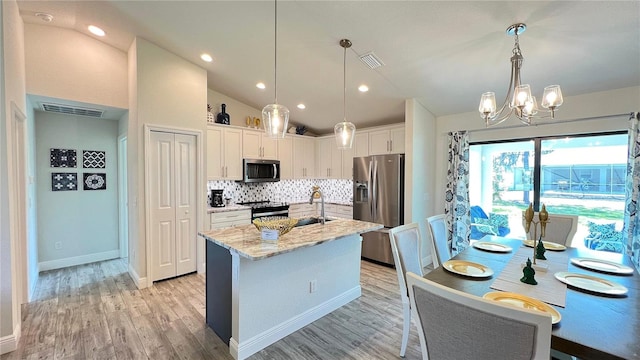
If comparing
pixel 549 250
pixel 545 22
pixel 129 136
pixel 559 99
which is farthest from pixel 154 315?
pixel 545 22

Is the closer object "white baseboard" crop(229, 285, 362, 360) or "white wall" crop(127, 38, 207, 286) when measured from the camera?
"white baseboard" crop(229, 285, 362, 360)

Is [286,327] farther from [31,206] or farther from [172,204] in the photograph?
[31,206]

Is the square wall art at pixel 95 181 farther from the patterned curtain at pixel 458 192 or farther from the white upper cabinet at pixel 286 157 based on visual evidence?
the patterned curtain at pixel 458 192

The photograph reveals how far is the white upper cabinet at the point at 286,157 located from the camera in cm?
532

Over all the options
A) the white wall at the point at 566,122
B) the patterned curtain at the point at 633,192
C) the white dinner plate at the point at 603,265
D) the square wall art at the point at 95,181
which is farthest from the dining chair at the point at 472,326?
the square wall art at the point at 95,181

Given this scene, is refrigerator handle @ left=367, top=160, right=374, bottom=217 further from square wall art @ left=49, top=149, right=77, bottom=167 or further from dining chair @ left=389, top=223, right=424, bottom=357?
square wall art @ left=49, top=149, right=77, bottom=167

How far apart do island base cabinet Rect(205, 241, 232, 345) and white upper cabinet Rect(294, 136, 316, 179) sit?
321 centimetres

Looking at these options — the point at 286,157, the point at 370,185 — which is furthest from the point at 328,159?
the point at 370,185

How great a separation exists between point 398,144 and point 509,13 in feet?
7.98

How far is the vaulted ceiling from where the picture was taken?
7.22ft

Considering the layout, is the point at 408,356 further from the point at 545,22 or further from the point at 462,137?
the point at 462,137

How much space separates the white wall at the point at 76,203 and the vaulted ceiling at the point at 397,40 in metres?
1.45

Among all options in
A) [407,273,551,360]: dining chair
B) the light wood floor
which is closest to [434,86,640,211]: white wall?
the light wood floor

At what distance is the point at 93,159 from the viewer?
13.9 ft
